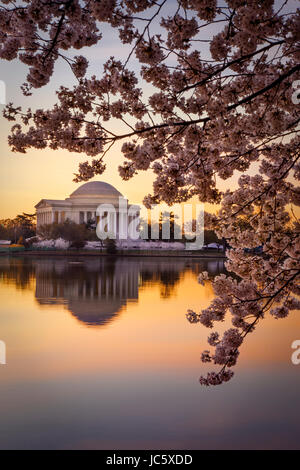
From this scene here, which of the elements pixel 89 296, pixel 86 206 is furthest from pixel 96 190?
pixel 89 296

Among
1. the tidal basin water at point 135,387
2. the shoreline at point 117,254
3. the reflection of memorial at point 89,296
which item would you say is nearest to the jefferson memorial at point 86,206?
the shoreline at point 117,254

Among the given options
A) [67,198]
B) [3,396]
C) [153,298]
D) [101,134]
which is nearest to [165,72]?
[101,134]

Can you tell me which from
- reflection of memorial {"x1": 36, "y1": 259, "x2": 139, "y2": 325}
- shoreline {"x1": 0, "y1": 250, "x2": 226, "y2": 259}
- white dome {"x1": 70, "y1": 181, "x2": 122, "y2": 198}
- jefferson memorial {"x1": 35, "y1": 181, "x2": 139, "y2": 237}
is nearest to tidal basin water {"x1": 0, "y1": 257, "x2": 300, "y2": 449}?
reflection of memorial {"x1": 36, "y1": 259, "x2": 139, "y2": 325}

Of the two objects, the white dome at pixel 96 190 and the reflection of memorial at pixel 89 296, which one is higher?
the white dome at pixel 96 190

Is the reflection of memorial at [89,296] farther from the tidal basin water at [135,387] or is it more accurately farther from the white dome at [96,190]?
the white dome at [96,190]

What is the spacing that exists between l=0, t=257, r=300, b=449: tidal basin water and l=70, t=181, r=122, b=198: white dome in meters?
115

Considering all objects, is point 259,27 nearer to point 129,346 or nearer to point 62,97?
point 62,97

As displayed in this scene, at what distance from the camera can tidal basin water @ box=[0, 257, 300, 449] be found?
5691 millimetres

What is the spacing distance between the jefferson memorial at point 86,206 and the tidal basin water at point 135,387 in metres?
103

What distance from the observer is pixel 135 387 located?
7.45 m

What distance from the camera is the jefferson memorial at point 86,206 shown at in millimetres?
119250

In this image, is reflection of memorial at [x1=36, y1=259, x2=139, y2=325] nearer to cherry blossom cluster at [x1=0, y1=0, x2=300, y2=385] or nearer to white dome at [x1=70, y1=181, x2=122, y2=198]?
cherry blossom cluster at [x1=0, y1=0, x2=300, y2=385]

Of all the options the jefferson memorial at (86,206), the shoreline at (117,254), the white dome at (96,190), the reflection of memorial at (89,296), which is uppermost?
the white dome at (96,190)

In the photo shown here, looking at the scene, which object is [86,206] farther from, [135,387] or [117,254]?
[135,387]
